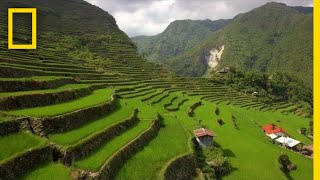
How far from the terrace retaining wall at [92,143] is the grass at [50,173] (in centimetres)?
40

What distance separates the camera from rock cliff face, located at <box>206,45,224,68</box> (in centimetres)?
17650

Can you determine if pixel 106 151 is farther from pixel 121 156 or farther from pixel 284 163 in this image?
pixel 284 163

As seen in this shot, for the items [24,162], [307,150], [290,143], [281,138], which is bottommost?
[307,150]

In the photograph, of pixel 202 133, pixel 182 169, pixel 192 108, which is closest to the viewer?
pixel 182 169

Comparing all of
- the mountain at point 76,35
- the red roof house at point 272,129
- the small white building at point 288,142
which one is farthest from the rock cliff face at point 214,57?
the small white building at point 288,142

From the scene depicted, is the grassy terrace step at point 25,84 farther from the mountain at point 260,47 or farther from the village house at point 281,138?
the mountain at point 260,47

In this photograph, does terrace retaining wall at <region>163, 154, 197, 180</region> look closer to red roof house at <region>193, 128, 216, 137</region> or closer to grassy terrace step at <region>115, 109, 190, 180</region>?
grassy terrace step at <region>115, 109, 190, 180</region>

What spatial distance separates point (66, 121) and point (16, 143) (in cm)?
317

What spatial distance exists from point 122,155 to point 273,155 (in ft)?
48.2

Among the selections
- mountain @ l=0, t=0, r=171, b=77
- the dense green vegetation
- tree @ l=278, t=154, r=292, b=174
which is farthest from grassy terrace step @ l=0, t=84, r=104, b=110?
the dense green vegetation

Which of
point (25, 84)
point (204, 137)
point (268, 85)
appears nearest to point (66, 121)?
point (25, 84)

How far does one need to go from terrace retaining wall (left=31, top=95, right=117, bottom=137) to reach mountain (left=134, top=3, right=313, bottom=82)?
118 m

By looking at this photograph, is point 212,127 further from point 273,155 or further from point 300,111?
point 300,111

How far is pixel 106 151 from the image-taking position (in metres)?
16.8
